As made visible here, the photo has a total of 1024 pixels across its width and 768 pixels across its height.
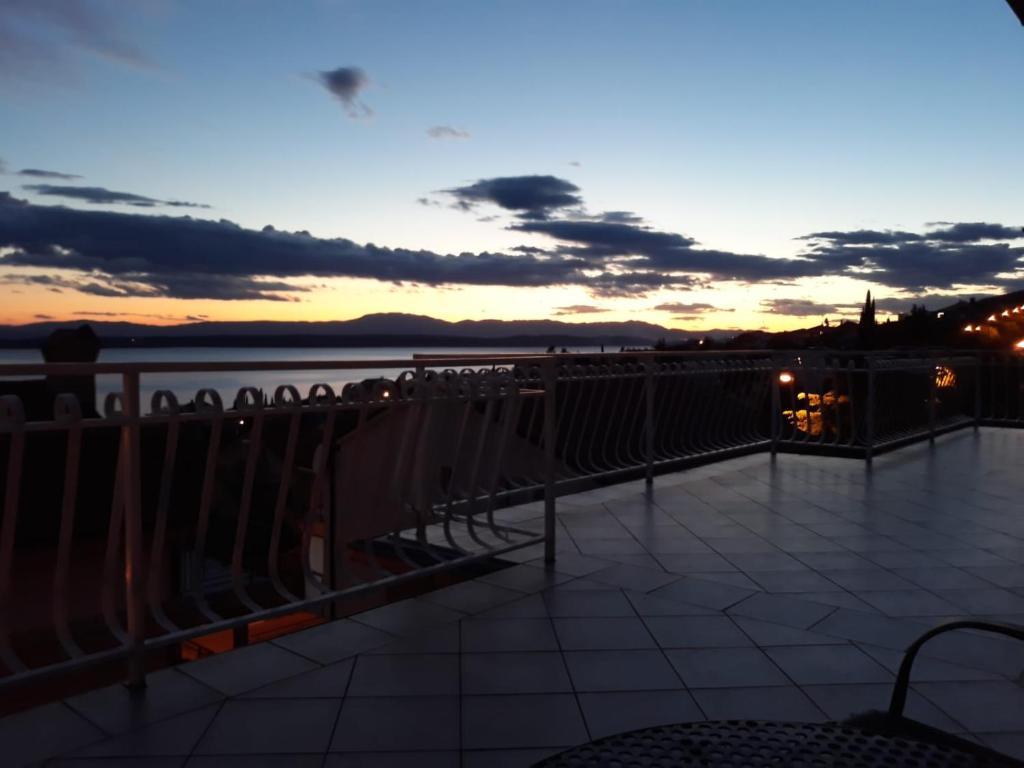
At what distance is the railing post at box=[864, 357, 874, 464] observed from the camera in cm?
805

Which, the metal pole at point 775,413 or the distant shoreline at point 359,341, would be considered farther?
the distant shoreline at point 359,341

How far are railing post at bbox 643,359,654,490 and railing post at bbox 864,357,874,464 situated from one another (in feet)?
9.49

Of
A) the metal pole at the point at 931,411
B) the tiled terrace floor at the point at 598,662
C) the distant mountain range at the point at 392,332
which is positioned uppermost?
the distant mountain range at the point at 392,332

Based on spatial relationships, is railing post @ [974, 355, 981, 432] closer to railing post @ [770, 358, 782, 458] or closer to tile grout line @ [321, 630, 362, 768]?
railing post @ [770, 358, 782, 458]

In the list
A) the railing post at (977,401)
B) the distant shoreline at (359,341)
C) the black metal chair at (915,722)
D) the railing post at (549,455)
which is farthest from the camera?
the distant shoreline at (359,341)

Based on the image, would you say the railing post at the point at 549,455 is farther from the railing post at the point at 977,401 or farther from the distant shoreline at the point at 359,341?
the distant shoreline at the point at 359,341

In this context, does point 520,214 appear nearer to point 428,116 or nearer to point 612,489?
point 428,116

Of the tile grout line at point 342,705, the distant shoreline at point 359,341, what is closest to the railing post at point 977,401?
the distant shoreline at point 359,341

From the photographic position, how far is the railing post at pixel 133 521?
2465 mm

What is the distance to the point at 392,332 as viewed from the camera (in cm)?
2589

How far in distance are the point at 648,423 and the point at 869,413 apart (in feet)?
10.0

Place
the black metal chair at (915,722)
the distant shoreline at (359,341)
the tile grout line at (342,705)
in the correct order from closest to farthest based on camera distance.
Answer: the black metal chair at (915,722)
the tile grout line at (342,705)
the distant shoreline at (359,341)

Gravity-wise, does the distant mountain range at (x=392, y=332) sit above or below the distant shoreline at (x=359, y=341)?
above

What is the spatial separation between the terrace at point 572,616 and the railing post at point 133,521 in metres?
0.01
